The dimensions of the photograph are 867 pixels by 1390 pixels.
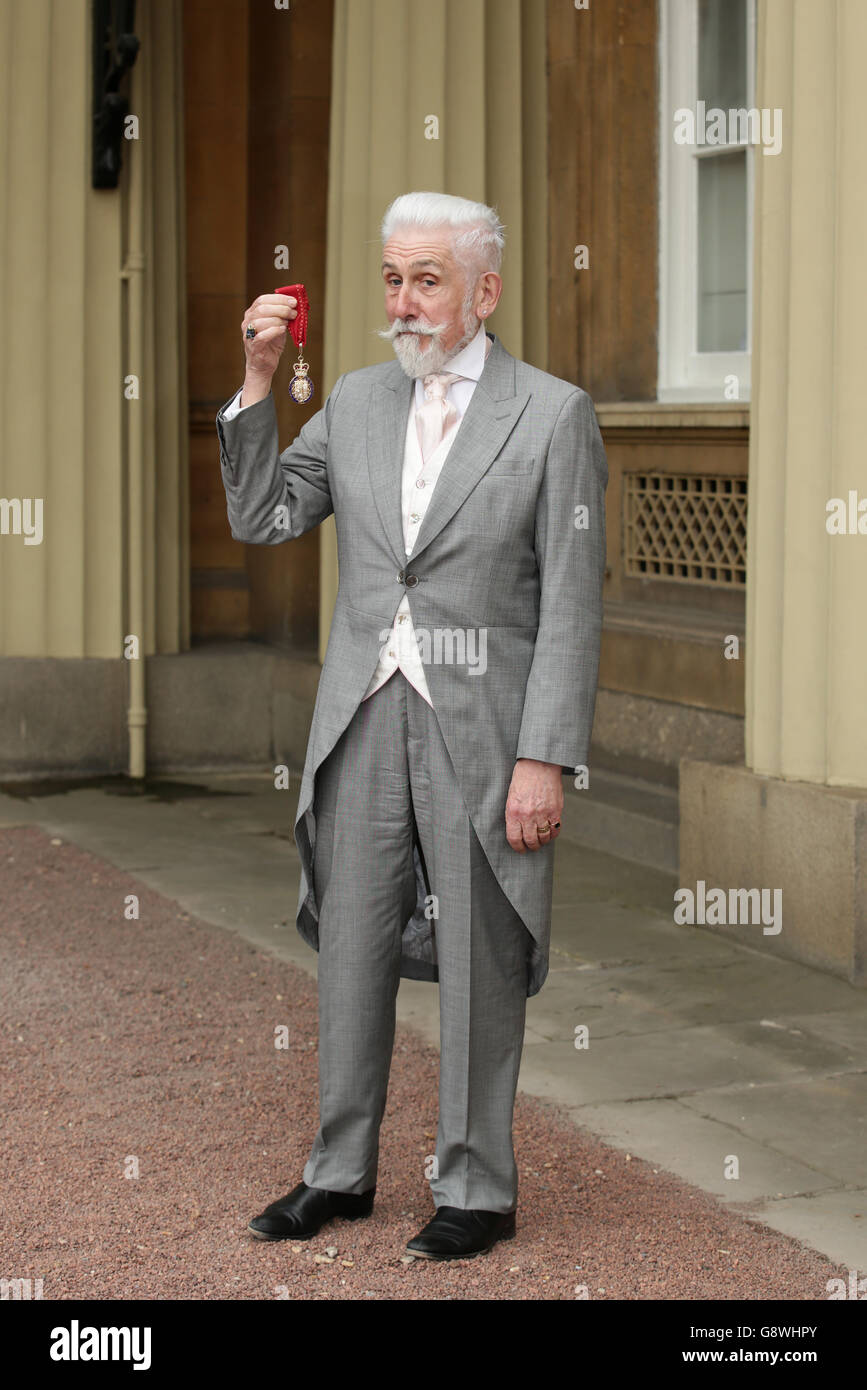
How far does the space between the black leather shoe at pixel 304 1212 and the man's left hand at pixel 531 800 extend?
0.85m

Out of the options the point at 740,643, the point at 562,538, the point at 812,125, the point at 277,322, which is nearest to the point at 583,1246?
the point at 562,538

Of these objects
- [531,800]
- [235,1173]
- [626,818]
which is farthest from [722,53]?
[235,1173]

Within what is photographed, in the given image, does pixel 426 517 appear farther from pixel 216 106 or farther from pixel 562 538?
pixel 216 106

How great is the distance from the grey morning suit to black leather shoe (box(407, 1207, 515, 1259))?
3cm

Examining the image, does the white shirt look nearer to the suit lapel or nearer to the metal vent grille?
the suit lapel

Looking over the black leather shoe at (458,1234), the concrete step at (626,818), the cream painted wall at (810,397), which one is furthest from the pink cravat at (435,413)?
the concrete step at (626,818)

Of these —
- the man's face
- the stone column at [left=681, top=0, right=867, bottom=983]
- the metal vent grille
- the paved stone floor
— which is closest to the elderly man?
the man's face

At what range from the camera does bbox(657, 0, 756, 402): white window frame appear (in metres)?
8.27

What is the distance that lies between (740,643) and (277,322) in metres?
4.46

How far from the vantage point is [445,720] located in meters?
3.67

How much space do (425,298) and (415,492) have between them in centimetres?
39

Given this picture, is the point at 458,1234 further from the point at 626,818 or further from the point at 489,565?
the point at 626,818

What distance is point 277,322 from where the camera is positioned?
3.58 metres

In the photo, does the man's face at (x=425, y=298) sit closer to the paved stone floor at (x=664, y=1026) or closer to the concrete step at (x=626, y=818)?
the paved stone floor at (x=664, y=1026)
